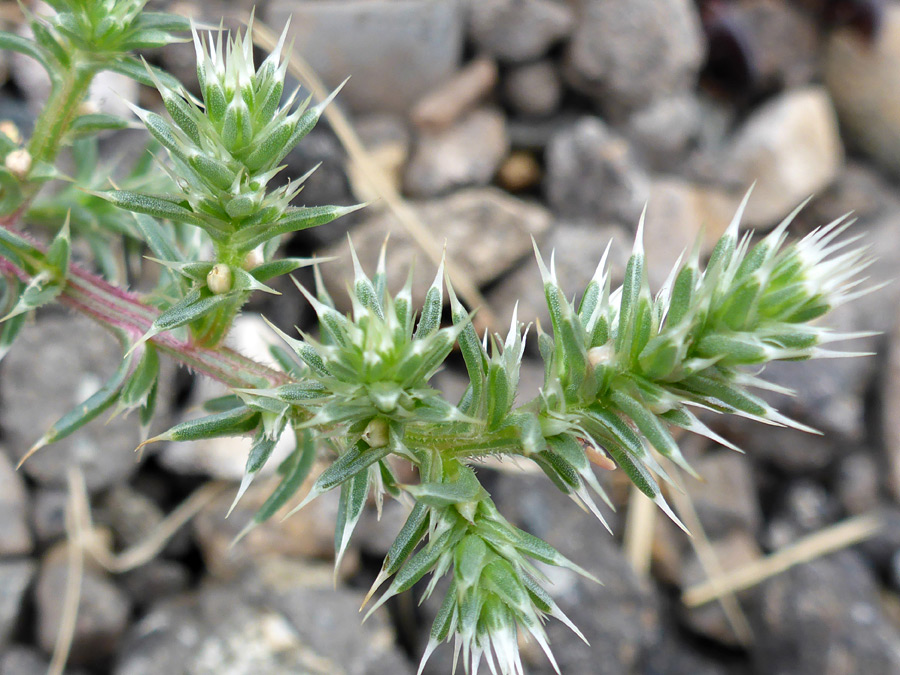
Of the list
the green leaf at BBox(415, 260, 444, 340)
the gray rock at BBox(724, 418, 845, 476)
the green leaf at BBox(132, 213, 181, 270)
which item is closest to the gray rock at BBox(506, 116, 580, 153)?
the gray rock at BBox(724, 418, 845, 476)

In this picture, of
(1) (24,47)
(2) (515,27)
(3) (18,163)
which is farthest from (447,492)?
(2) (515,27)

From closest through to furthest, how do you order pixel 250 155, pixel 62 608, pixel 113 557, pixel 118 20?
pixel 250 155
pixel 118 20
pixel 62 608
pixel 113 557

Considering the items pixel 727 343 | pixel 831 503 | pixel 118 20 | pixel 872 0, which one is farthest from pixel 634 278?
pixel 872 0

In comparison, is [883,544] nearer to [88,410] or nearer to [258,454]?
[258,454]

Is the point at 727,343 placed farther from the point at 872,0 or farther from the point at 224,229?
the point at 872,0

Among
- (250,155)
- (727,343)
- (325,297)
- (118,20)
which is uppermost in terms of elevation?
(118,20)
